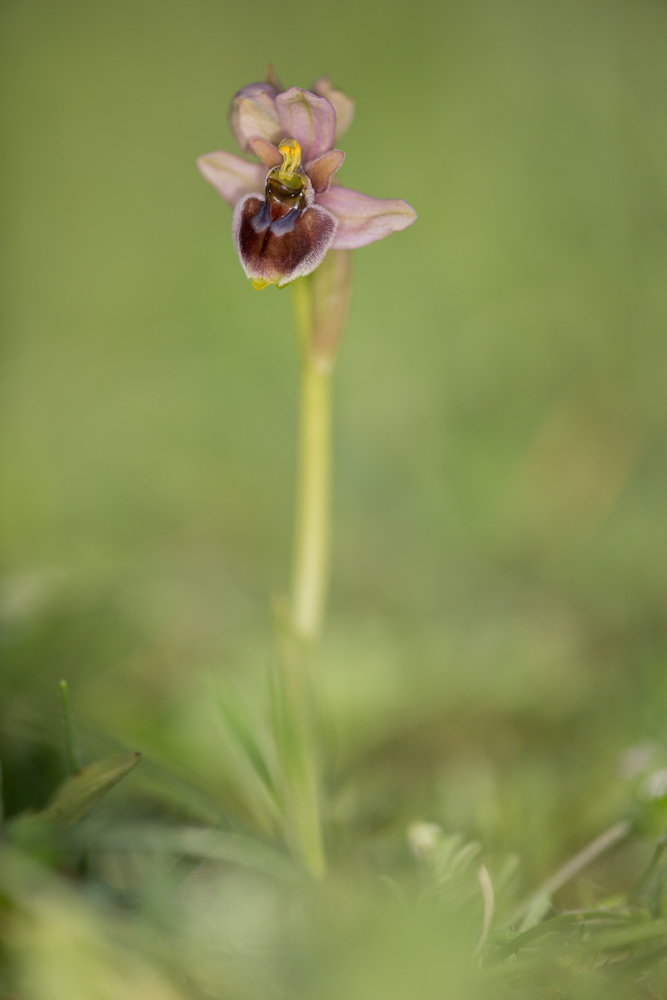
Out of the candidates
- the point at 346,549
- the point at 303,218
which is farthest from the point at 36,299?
the point at 303,218

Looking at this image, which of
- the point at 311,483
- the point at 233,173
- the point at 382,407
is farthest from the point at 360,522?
the point at 233,173

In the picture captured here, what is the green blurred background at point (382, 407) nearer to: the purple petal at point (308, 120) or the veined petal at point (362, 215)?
the veined petal at point (362, 215)

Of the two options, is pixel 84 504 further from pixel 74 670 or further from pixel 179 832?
pixel 179 832

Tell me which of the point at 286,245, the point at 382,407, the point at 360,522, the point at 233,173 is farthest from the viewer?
Answer: the point at 382,407

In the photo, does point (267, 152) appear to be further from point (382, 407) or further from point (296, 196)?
point (382, 407)

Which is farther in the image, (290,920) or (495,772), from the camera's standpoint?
(495,772)

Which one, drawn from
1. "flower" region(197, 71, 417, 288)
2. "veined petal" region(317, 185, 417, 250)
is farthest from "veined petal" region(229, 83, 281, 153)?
"veined petal" region(317, 185, 417, 250)

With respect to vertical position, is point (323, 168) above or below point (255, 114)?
below
